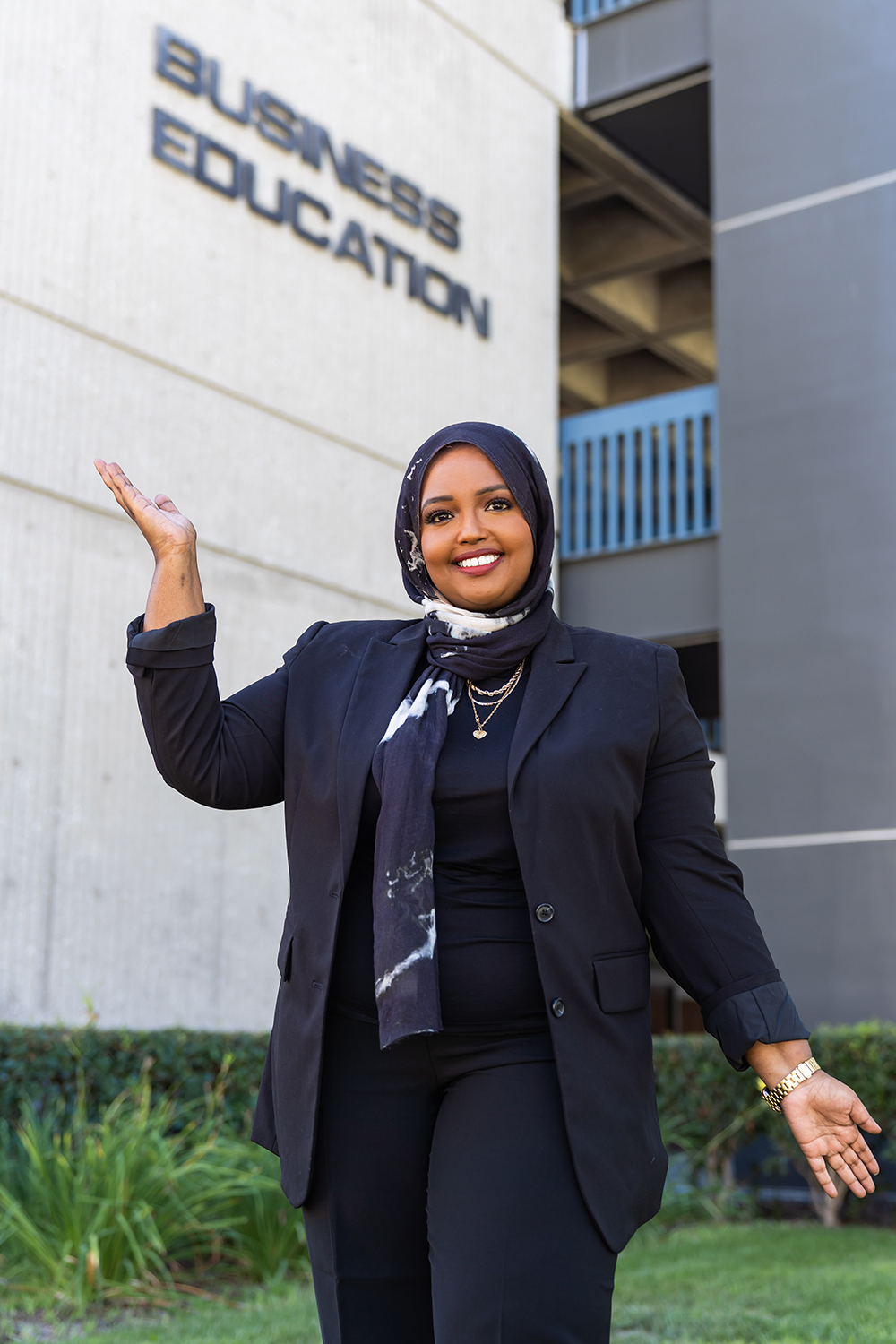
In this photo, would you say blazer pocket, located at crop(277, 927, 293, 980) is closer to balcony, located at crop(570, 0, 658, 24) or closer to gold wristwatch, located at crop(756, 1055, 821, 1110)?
gold wristwatch, located at crop(756, 1055, 821, 1110)

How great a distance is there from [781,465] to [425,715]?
26.7ft

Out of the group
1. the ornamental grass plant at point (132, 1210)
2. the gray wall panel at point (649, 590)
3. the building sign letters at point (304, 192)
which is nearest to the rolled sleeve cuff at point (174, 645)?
the ornamental grass plant at point (132, 1210)

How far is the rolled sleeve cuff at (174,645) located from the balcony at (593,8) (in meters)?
11.1

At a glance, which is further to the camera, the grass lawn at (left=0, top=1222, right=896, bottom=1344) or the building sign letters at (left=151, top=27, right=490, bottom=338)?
the building sign letters at (left=151, top=27, right=490, bottom=338)

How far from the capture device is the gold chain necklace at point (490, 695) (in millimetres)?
2217

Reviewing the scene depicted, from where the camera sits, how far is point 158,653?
80.4 inches

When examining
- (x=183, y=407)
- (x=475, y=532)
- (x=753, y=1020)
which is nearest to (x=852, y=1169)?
(x=753, y=1020)

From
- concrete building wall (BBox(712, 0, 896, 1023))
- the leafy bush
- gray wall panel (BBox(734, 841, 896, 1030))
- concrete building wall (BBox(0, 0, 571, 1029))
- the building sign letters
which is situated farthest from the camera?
concrete building wall (BBox(712, 0, 896, 1023))

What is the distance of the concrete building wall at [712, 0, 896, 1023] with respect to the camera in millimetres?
9031

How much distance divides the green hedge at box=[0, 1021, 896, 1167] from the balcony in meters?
8.29

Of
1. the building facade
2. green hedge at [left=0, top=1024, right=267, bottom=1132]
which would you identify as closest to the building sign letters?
the building facade

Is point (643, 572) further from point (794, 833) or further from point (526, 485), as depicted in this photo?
point (526, 485)

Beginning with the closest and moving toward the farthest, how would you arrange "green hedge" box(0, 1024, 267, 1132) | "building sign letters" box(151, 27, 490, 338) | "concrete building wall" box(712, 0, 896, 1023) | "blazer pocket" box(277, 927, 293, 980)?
1. "blazer pocket" box(277, 927, 293, 980)
2. "green hedge" box(0, 1024, 267, 1132)
3. "building sign letters" box(151, 27, 490, 338)
4. "concrete building wall" box(712, 0, 896, 1023)

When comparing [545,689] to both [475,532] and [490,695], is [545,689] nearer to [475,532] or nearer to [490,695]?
[490,695]
